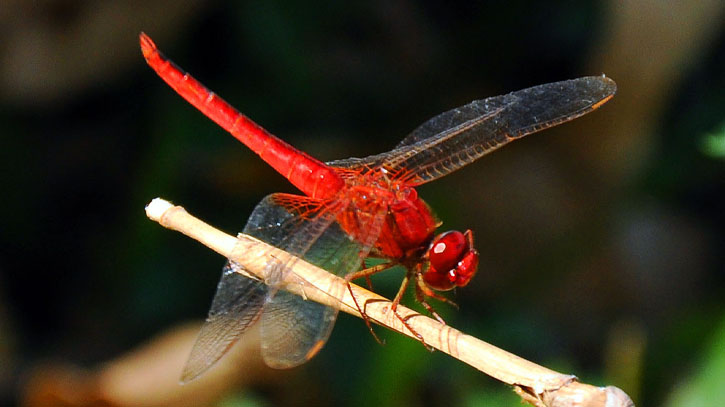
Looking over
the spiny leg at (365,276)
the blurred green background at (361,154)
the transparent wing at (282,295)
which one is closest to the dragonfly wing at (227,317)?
the transparent wing at (282,295)

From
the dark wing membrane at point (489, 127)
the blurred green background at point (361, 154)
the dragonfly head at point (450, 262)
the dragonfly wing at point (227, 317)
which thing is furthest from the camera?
the blurred green background at point (361, 154)

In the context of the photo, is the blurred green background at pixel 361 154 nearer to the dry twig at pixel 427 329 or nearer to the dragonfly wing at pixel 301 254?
the dragonfly wing at pixel 301 254

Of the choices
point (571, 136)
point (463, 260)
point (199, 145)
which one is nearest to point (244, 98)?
point (199, 145)

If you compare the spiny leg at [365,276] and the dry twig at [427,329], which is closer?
the dry twig at [427,329]

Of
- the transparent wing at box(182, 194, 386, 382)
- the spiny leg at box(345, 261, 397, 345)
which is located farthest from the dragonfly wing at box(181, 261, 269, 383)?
the spiny leg at box(345, 261, 397, 345)

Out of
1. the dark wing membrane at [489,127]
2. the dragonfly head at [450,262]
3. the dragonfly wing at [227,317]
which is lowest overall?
the dragonfly head at [450,262]

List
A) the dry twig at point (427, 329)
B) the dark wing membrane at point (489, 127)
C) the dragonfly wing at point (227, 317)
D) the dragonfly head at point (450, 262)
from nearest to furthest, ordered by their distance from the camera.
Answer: the dry twig at point (427, 329), the dragonfly wing at point (227, 317), the dragonfly head at point (450, 262), the dark wing membrane at point (489, 127)

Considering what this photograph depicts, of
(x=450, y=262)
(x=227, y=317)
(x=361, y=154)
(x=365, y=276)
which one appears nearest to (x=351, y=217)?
(x=365, y=276)

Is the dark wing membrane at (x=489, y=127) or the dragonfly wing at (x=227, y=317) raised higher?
the dark wing membrane at (x=489, y=127)

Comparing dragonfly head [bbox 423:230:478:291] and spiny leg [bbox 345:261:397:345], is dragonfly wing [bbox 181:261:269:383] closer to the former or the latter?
spiny leg [bbox 345:261:397:345]
